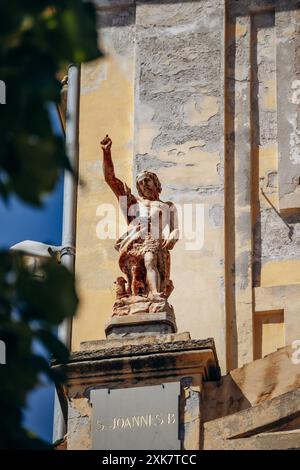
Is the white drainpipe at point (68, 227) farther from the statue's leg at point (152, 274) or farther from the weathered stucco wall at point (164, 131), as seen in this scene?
the statue's leg at point (152, 274)

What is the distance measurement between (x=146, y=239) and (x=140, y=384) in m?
1.57

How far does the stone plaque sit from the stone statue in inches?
36.2

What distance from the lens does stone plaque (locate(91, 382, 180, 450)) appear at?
1727 cm

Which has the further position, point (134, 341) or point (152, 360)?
point (134, 341)

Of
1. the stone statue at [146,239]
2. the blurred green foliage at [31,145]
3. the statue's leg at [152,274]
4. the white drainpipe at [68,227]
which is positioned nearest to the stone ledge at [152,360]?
the stone statue at [146,239]

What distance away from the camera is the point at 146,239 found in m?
18.6

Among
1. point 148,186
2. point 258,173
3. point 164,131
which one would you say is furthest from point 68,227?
point 148,186

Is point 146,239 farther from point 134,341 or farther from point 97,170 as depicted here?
point 97,170

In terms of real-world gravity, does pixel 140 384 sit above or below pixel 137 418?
above

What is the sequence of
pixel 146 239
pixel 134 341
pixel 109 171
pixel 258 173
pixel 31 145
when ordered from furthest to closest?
pixel 258 173
pixel 109 171
pixel 146 239
pixel 134 341
pixel 31 145

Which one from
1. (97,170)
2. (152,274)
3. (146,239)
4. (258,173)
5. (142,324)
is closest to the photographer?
(142,324)

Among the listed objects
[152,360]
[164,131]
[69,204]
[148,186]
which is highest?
[164,131]

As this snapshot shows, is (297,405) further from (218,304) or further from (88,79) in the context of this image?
(88,79)
